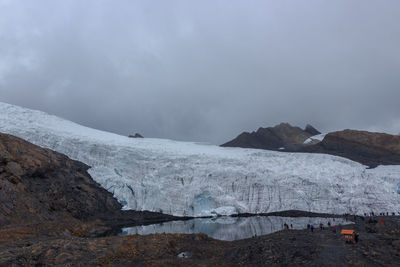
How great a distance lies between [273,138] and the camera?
9112cm

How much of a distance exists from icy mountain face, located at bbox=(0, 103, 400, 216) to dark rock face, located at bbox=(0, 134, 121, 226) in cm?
388

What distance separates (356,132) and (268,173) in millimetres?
35994

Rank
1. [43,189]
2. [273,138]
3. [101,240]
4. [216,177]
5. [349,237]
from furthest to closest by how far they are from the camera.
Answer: [273,138], [216,177], [43,189], [349,237], [101,240]

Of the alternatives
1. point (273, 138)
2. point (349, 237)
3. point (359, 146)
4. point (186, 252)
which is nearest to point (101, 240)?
point (186, 252)

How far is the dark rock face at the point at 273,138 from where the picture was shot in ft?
279

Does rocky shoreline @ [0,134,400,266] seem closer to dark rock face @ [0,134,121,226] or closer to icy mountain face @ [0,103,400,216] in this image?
dark rock face @ [0,134,121,226]

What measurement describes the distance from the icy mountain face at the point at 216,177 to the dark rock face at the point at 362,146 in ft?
40.1

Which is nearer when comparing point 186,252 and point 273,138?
point 186,252

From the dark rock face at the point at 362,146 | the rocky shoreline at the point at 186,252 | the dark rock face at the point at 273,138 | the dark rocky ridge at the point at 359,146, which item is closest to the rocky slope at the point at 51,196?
the rocky shoreline at the point at 186,252

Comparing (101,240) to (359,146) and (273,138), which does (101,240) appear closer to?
(359,146)

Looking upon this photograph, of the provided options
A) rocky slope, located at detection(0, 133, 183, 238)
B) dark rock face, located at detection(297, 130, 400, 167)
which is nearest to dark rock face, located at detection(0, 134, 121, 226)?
Answer: rocky slope, located at detection(0, 133, 183, 238)

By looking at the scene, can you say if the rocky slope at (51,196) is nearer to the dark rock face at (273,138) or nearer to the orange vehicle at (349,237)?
the orange vehicle at (349,237)

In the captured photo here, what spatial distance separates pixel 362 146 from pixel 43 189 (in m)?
64.1

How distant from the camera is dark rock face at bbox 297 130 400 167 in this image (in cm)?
6253
